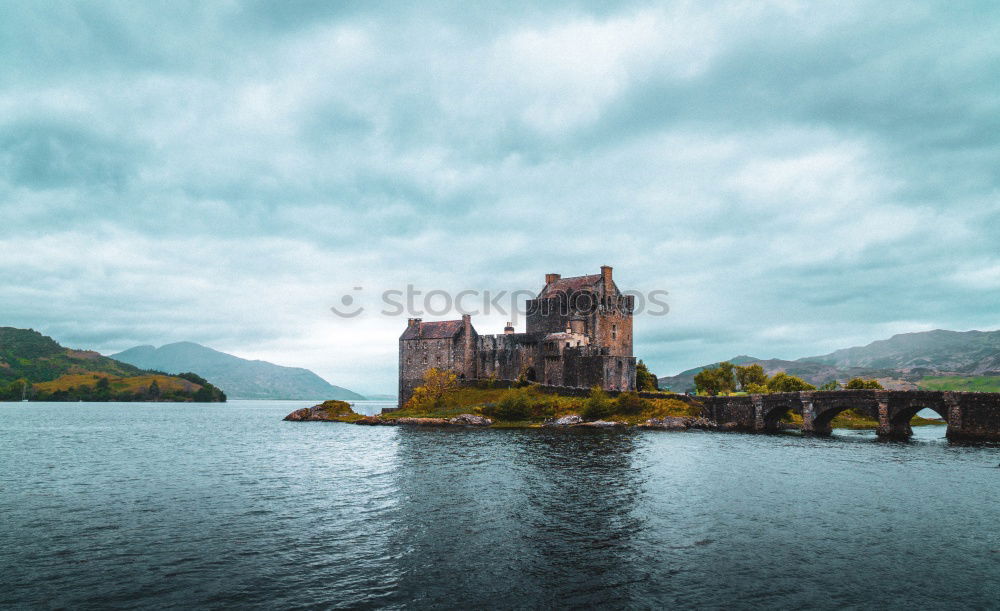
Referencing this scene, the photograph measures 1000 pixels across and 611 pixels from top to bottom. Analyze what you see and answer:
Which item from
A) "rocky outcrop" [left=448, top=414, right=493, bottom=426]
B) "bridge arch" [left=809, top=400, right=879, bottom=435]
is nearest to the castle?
"rocky outcrop" [left=448, top=414, right=493, bottom=426]

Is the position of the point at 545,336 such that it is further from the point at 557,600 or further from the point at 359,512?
the point at 557,600

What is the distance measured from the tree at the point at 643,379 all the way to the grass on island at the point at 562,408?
15.2m

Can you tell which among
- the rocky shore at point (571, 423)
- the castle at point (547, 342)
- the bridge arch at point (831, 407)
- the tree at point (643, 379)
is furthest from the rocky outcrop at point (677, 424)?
the tree at point (643, 379)

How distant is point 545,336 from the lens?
105250mm

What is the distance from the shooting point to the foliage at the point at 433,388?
330 ft

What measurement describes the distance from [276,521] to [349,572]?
874 cm

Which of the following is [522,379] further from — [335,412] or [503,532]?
[503,532]

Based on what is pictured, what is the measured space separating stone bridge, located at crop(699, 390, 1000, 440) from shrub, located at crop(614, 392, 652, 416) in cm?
953

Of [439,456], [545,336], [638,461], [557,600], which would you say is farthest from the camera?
[545,336]

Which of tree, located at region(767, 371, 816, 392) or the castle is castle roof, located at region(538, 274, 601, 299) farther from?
tree, located at region(767, 371, 816, 392)

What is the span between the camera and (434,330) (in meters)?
112

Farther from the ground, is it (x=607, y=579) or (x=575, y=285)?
(x=575, y=285)

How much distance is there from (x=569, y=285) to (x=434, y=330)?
2730cm

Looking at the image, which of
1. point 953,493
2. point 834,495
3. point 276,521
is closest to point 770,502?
point 834,495
